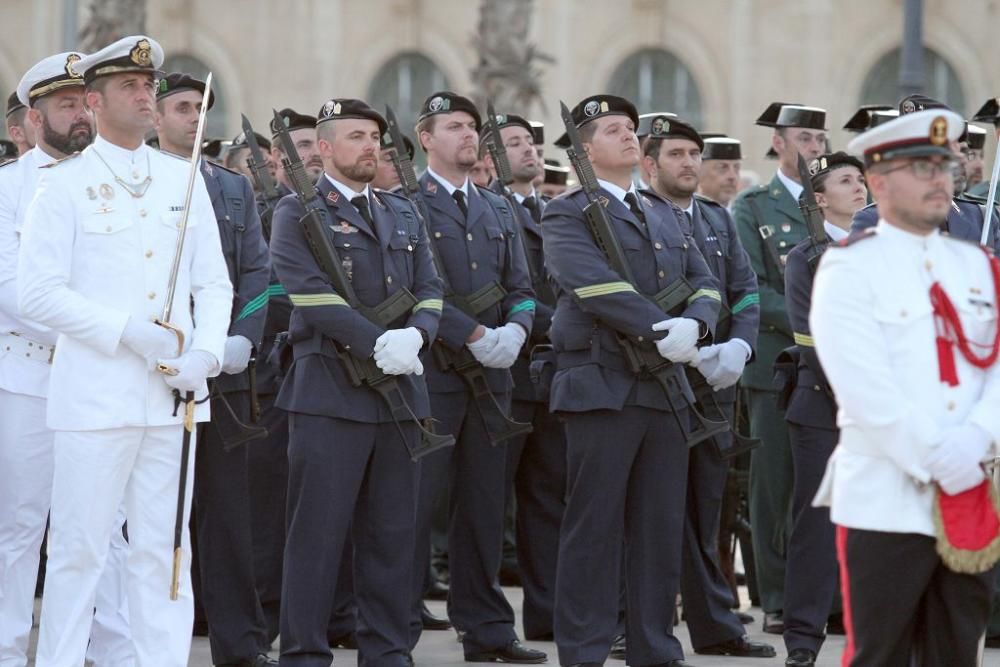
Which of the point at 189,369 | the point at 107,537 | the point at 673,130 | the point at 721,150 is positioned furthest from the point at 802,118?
the point at 107,537

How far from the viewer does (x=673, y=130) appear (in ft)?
27.2

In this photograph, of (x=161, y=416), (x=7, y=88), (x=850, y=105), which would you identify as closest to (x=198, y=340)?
(x=161, y=416)

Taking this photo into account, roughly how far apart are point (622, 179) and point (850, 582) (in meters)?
2.77

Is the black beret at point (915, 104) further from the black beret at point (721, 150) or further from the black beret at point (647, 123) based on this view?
the black beret at point (721, 150)

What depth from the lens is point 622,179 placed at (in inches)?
299

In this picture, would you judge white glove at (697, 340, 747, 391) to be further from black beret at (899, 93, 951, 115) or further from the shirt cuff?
black beret at (899, 93, 951, 115)

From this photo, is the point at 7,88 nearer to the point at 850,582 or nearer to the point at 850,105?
the point at 850,105

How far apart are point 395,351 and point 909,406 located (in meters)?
2.34

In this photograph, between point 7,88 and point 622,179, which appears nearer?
point 622,179

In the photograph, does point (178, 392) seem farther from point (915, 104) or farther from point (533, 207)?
point (915, 104)

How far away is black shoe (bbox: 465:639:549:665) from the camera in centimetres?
789

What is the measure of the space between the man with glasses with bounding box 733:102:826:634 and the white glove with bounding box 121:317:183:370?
3.45 m

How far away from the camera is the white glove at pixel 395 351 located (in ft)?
22.5

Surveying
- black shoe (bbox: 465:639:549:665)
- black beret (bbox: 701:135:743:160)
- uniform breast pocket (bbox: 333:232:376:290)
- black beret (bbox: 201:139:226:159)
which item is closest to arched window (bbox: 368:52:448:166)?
black beret (bbox: 201:139:226:159)
